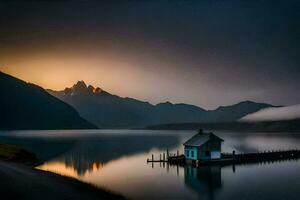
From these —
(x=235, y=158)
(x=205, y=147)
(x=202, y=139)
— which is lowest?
(x=235, y=158)

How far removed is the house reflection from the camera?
48031 millimetres

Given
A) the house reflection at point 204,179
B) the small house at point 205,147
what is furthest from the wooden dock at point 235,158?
the house reflection at point 204,179

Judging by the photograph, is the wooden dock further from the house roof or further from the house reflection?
the house roof

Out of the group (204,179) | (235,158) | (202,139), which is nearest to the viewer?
(204,179)

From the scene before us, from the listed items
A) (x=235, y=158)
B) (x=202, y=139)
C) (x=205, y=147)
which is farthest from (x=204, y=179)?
(x=235, y=158)

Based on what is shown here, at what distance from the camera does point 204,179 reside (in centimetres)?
Answer: 5894

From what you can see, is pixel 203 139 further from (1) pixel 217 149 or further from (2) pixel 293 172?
Result: (2) pixel 293 172

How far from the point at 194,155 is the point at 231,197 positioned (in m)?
29.4

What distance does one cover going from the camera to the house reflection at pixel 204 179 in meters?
48.0

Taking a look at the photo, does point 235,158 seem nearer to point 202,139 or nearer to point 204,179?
point 202,139

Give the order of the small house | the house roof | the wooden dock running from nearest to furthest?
the house roof < the small house < the wooden dock

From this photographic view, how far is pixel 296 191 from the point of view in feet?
156

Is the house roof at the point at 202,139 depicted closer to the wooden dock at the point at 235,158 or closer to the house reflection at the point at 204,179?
the wooden dock at the point at 235,158

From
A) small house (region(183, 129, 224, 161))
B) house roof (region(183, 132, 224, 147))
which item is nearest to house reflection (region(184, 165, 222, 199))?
small house (region(183, 129, 224, 161))
